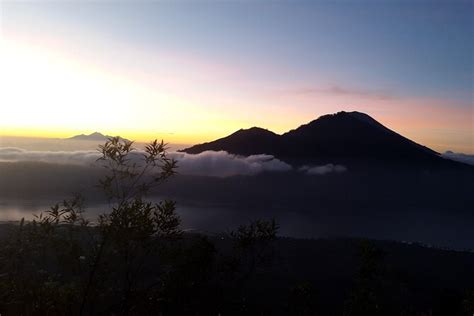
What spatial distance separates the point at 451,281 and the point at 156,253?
207 metres

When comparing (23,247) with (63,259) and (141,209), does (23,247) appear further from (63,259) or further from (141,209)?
(141,209)

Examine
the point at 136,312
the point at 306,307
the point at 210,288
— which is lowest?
the point at 306,307

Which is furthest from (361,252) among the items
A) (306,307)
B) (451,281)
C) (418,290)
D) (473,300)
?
(451,281)

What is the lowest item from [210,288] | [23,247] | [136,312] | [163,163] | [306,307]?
[306,307]

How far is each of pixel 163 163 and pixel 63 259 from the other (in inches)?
186

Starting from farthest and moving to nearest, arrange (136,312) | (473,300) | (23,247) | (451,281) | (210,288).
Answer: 1. (451,281)
2. (473,300)
3. (210,288)
4. (23,247)
5. (136,312)

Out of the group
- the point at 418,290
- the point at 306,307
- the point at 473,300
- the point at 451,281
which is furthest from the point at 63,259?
the point at 451,281

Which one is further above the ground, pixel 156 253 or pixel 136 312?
pixel 156 253

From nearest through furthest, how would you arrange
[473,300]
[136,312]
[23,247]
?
[136,312] → [23,247] → [473,300]

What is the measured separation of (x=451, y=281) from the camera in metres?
192

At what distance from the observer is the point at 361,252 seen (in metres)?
35.6

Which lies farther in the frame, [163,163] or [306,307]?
[306,307]

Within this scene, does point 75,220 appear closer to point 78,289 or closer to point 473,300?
point 78,289

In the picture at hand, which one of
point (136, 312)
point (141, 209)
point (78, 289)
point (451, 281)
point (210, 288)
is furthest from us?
point (451, 281)
